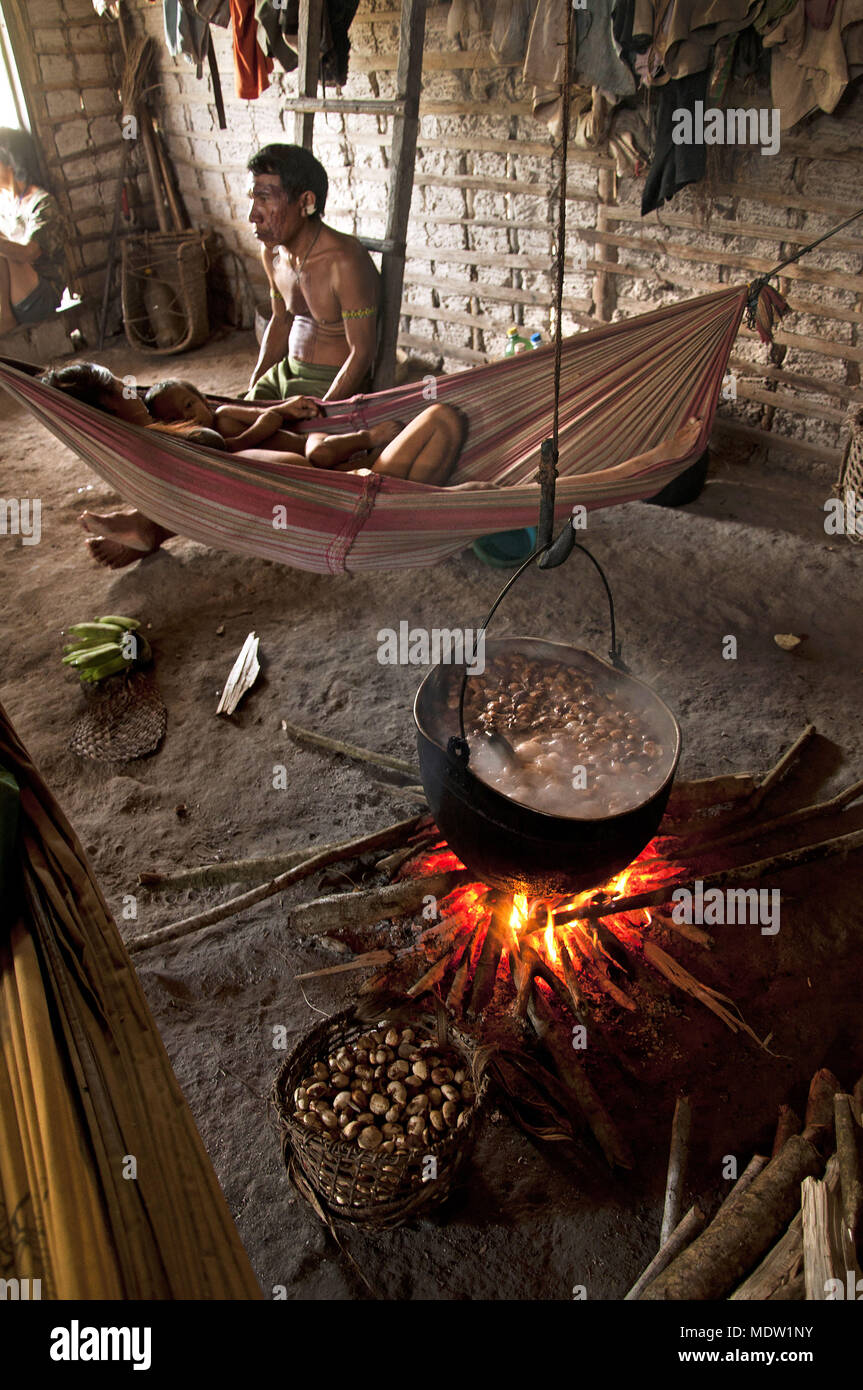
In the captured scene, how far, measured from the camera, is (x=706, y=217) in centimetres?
389

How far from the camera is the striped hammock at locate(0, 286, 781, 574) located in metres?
2.84

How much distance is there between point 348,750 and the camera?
274 cm

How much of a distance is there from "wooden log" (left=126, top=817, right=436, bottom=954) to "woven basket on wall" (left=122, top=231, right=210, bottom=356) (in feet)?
15.6

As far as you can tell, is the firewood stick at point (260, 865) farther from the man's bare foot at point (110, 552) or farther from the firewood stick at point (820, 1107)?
the man's bare foot at point (110, 552)

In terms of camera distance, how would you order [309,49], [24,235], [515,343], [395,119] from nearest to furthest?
[395,119], [309,49], [515,343], [24,235]

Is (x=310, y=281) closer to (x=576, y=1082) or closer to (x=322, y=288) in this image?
(x=322, y=288)

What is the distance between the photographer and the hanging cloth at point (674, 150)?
3531 mm

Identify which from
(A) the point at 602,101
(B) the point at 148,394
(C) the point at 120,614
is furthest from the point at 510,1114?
(A) the point at 602,101

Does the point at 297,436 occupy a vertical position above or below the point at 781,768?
above

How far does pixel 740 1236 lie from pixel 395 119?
3974 millimetres

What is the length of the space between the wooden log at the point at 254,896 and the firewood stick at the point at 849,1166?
116 centimetres

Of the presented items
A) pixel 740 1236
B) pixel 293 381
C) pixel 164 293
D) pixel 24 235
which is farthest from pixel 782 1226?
pixel 24 235

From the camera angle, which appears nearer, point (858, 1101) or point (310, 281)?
point (858, 1101)
